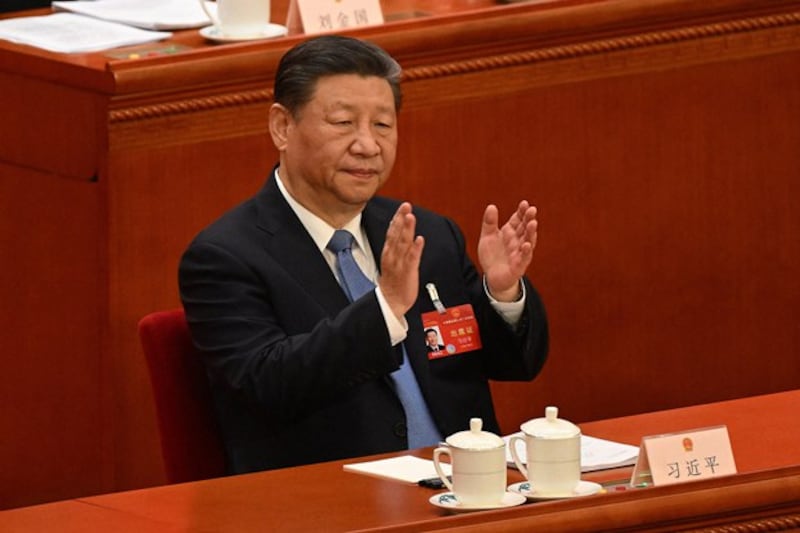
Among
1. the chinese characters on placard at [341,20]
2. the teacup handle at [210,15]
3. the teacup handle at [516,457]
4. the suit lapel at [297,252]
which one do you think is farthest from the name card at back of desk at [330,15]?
the teacup handle at [516,457]

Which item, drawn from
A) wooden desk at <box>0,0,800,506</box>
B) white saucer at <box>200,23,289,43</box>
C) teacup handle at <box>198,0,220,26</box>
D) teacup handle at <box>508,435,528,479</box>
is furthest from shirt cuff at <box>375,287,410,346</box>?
teacup handle at <box>198,0,220,26</box>

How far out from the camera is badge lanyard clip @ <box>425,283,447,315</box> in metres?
3.39

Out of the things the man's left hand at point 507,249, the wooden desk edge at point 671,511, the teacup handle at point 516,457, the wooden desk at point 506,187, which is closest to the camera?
the wooden desk edge at point 671,511

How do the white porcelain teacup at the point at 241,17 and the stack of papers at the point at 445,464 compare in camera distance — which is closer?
the stack of papers at the point at 445,464

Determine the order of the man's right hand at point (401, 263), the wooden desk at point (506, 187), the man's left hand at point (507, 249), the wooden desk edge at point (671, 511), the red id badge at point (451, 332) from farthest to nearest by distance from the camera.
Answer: the wooden desk at point (506, 187) < the red id badge at point (451, 332) < the man's left hand at point (507, 249) < the man's right hand at point (401, 263) < the wooden desk edge at point (671, 511)

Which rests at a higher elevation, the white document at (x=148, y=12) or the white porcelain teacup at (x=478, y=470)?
the white document at (x=148, y=12)

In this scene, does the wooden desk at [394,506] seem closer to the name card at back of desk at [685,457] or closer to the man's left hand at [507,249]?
the name card at back of desk at [685,457]

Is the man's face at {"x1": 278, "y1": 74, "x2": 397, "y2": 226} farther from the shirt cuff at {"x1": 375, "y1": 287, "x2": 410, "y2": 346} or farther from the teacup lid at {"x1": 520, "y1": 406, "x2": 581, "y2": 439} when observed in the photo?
the teacup lid at {"x1": 520, "y1": 406, "x2": 581, "y2": 439}

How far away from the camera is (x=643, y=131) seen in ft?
15.0

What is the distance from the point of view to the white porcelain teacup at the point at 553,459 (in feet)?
8.87

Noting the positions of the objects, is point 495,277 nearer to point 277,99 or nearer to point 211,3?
point 277,99

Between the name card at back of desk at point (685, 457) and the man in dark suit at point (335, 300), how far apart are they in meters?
0.58

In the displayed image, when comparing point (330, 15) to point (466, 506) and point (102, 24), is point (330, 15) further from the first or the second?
point (466, 506)

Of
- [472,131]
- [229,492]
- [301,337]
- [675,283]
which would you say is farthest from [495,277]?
[675,283]
